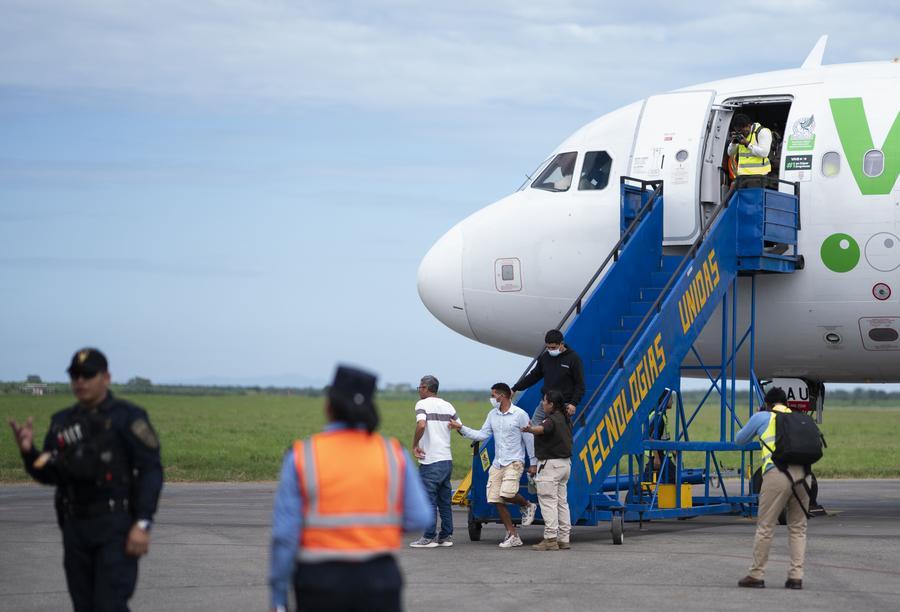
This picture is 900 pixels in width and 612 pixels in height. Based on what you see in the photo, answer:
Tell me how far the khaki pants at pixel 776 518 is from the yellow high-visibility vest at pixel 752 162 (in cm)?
655

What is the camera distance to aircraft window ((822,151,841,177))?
17.5 meters

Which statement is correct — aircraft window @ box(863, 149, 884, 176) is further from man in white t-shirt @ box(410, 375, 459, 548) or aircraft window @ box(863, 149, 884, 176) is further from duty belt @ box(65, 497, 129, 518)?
duty belt @ box(65, 497, 129, 518)

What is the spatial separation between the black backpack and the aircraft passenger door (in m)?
6.53

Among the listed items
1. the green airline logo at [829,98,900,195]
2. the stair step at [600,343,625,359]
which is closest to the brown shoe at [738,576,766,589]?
the stair step at [600,343,625,359]

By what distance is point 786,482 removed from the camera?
11555mm

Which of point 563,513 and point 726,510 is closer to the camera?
point 563,513

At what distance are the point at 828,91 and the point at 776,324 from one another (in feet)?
10.8

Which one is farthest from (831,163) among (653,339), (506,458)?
(506,458)

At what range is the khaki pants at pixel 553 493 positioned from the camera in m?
14.3

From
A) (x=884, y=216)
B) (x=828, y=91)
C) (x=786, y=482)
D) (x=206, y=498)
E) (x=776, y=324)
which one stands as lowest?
(x=206, y=498)

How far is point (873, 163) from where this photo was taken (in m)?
17.4

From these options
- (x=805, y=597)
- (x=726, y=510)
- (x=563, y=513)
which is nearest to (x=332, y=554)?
(x=805, y=597)

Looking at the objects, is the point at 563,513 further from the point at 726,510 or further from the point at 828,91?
the point at 828,91

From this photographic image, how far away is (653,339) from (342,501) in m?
10.7
